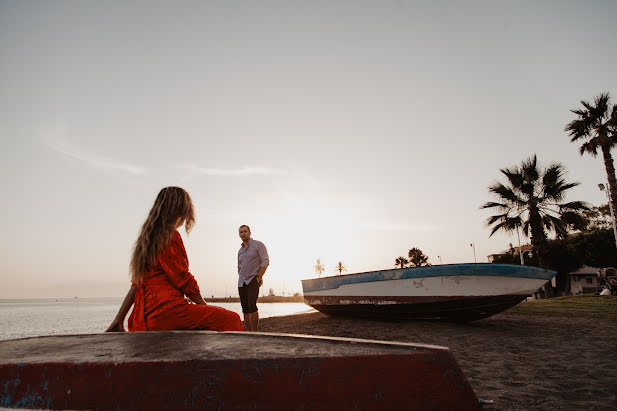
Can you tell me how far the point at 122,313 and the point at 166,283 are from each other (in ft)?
1.17

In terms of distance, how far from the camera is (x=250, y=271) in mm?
5980

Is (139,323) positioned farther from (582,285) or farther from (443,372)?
(582,285)

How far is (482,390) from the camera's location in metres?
2.90

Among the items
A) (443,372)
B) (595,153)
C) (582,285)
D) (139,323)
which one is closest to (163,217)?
(139,323)

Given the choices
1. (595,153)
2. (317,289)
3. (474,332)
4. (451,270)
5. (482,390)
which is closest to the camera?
(482,390)

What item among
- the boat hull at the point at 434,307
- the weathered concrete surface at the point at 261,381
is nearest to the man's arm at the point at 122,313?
the weathered concrete surface at the point at 261,381

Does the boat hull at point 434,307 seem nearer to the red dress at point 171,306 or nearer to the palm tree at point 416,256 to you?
the red dress at point 171,306

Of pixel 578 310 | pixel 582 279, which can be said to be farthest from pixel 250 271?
pixel 582 279

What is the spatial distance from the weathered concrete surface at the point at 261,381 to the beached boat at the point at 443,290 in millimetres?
6506

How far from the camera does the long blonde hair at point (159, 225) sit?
2.29 metres

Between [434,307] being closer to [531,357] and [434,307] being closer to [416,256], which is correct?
[531,357]

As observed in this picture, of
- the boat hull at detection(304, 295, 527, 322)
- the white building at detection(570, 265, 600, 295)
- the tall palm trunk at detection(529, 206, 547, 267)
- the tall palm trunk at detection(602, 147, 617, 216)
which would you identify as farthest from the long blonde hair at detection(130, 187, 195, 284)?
the white building at detection(570, 265, 600, 295)

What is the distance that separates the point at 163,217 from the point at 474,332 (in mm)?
6081

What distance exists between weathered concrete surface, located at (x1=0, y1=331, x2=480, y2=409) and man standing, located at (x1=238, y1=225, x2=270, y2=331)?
4.89 metres
